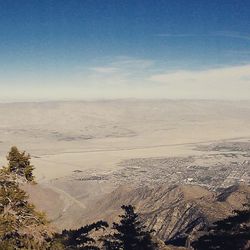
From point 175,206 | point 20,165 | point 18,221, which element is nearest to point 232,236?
point 18,221

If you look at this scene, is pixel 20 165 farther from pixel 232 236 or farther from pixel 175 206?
pixel 175 206

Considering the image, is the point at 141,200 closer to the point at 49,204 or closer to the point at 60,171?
the point at 49,204

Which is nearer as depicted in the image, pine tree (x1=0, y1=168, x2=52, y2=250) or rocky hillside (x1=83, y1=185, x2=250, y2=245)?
pine tree (x1=0, y1=168, x2=52, y2=250)

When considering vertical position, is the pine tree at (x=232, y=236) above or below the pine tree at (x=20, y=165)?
below

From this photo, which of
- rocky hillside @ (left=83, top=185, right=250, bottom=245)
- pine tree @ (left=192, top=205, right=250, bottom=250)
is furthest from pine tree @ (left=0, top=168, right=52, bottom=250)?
rocky hillside @ (left=83, top=185, right=250, bottom=245)

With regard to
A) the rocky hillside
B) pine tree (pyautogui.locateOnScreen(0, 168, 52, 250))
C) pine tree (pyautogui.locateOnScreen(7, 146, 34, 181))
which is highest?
pine tree (pyautogui.locateOnScreen(7, 146, 34, 181))

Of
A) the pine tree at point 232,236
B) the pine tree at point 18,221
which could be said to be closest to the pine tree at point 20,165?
the pine tree at point 18,221

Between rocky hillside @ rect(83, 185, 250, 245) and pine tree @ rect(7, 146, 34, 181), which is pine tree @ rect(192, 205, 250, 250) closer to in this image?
pine tree @ rect(7, 146, 34, 181)

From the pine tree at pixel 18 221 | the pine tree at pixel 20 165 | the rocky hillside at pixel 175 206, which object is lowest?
the rocky hillside at pixel 175 206

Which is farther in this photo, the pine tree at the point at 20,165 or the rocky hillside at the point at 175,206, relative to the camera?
the rocky hillside at the point at 175,206

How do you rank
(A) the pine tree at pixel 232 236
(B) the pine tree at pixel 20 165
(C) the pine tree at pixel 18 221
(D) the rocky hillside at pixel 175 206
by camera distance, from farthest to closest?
(D) the rocky hillside at pixel 175 206, (A) the pine tree at pixel 232 236, (B) the pine tree at pixel 20 165, (C) the pine tree at pixel 18 221

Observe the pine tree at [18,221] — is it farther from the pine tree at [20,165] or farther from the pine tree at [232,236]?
the pine tree at [232,236]

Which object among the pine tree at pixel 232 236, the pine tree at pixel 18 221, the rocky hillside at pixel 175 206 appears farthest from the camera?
the rocky hillside at pixel 175 206
